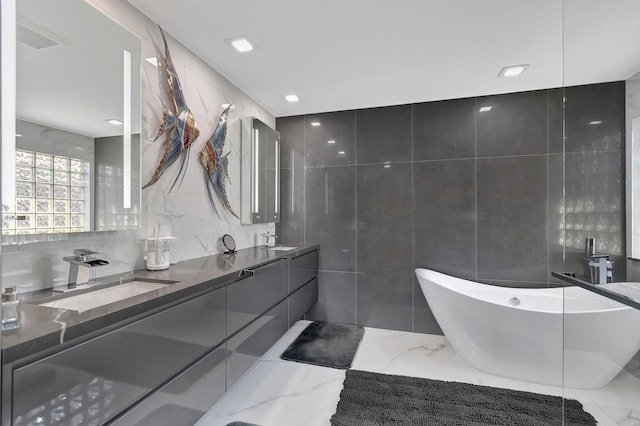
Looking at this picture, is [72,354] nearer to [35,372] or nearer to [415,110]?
[35,372]

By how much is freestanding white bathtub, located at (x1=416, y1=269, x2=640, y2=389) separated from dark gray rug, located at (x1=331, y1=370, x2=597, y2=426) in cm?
23

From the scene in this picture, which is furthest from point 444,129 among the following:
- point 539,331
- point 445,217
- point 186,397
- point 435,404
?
point 186,397

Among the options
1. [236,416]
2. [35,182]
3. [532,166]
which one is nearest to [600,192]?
[532,166]

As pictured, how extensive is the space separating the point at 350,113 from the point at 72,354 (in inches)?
122

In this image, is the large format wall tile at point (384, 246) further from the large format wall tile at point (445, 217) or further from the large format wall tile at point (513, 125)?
the large format wall tile at point (513, 125)

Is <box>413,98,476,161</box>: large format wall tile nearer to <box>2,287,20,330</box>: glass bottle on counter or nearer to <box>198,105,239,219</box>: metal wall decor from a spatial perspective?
<box>198,105,239,219</box>: metal wall decor

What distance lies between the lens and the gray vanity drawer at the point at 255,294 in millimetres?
1812

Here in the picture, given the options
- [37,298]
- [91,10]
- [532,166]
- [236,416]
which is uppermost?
[91,10]

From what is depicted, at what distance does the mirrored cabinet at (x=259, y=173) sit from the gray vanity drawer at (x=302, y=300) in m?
0.82

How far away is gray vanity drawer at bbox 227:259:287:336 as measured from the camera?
71.4 inches

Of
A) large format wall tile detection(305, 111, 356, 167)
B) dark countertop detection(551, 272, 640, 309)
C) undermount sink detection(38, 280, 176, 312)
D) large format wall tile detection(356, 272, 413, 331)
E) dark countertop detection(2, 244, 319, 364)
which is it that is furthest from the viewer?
large format wall tile detection(305, 111, 356, 167)

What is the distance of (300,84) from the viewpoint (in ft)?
8.98

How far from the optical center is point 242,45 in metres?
2.12

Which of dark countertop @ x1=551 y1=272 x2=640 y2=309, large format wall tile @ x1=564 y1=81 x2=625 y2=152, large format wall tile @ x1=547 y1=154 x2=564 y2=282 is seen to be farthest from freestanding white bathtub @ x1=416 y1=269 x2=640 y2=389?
large format wall tile @ x1=564 y1=81 x2=625 y2=152
